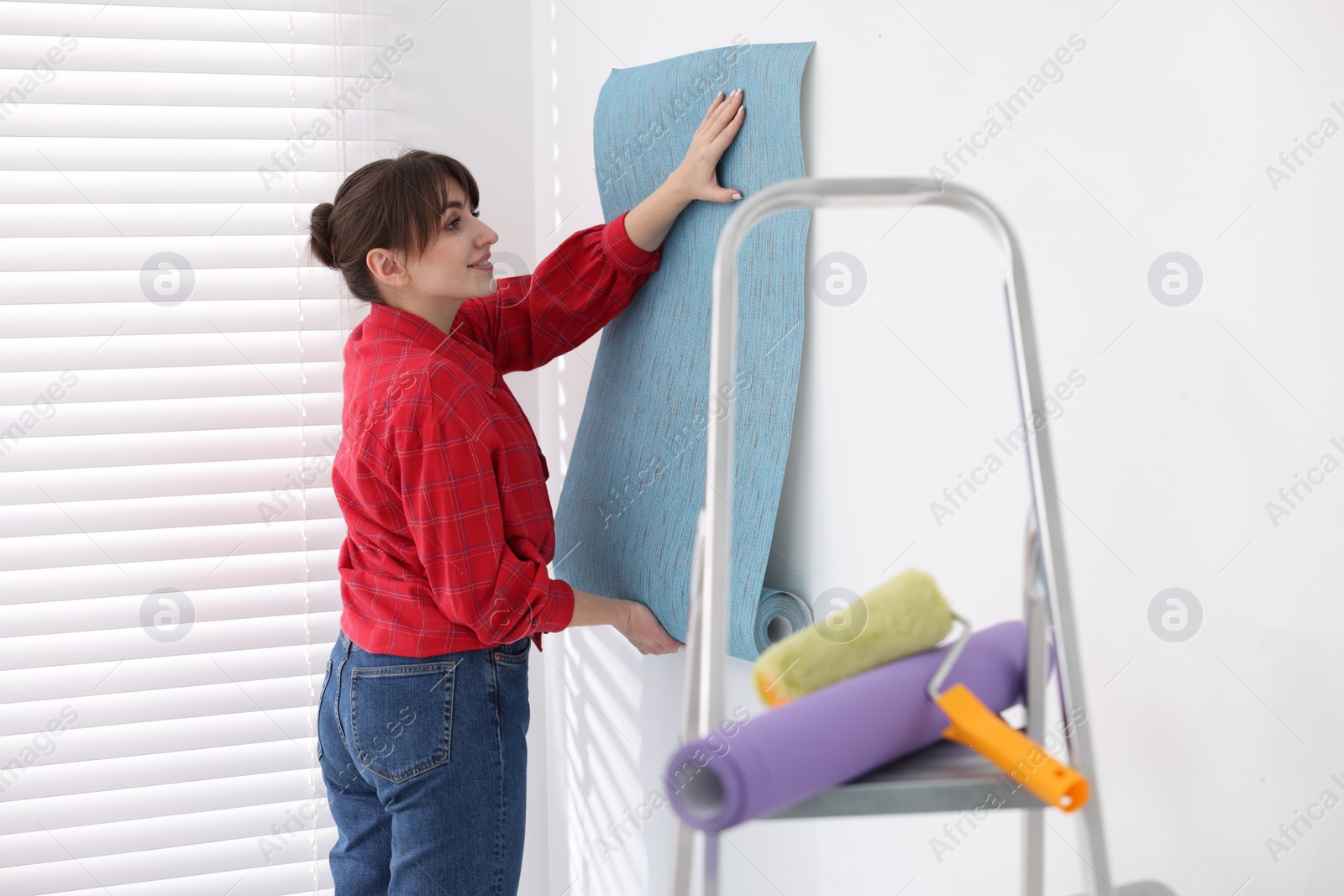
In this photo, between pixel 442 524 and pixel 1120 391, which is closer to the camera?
pixel 1120 391

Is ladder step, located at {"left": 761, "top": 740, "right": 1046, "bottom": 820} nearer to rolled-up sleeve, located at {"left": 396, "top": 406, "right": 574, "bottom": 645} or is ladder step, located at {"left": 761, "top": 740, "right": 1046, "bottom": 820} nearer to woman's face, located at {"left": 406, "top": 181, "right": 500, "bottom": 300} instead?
rolled-up sleeve, located at {"left": 396, "top": 406, "right": 574, "bottom": 645}

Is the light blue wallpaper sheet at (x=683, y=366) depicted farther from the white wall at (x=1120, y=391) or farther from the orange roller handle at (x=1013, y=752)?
the orange roller handle at (x=1013, y=752)

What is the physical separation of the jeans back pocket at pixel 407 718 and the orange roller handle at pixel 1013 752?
2.79 feet

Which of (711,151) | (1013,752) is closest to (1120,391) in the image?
(1013,752)

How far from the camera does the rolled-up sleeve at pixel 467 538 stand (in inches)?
44.4

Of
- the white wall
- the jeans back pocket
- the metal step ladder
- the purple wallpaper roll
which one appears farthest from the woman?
the purple wallpaper roll

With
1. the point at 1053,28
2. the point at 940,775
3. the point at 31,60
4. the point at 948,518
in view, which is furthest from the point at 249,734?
the point at 1053,28

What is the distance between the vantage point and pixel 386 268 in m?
1.22

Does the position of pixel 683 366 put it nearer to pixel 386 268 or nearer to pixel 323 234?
pixel 386 268

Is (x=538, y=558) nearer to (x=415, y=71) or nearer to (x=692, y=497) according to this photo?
(x=692, y=497)

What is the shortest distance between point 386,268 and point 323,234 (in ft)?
0.41

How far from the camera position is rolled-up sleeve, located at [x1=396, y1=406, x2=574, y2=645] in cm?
113

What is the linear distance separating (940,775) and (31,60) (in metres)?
1.60

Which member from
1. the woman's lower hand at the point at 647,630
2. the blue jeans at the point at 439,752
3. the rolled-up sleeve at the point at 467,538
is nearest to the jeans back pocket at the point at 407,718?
the blue jeans at the point at 439,752
